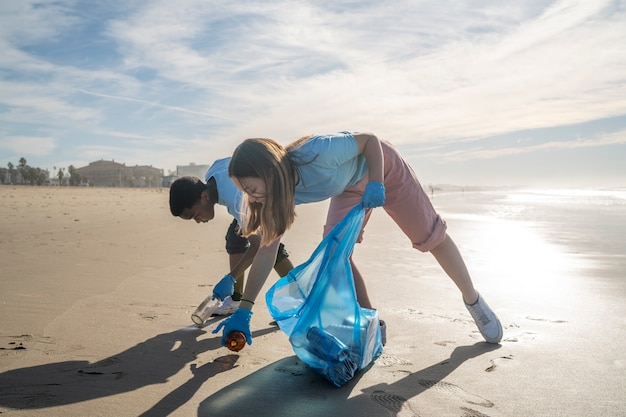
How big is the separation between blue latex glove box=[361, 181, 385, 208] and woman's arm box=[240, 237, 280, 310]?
46 centimetres

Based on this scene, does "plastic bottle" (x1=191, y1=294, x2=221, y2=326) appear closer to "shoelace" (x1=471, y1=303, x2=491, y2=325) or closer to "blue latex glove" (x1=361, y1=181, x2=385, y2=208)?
"blue latex glove" (x1=361, y1=181, x2=385, y2=208)

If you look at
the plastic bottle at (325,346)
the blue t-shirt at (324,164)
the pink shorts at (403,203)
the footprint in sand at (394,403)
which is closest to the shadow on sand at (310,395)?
the footprint in sand at (394,403)

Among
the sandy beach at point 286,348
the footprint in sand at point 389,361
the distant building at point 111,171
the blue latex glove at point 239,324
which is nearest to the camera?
the sandy beach at point 286,348

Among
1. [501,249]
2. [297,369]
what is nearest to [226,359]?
[297,369]

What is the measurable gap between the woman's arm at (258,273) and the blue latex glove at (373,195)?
17.9 inches

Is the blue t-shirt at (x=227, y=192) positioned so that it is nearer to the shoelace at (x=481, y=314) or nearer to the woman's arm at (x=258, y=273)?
the woman's arm at (x=258, y=273)

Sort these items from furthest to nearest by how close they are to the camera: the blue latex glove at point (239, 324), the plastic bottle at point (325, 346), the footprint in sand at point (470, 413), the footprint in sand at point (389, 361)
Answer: the footprint in sand at point (389, 361)
the blue latex glove at point (239, 324)
the plastic bottle at point (325, 346)
the footprint in sand at point (470, 413)

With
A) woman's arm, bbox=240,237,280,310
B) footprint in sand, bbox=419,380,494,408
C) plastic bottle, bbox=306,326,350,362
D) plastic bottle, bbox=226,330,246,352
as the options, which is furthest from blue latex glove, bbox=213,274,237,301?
footprint in sand, bbox=419,380,494,408

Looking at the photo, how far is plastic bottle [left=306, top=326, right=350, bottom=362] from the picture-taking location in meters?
2.07

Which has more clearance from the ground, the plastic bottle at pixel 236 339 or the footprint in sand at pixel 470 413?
the plastic bottle at pixel 236 339

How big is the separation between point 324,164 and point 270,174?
0.98 ft

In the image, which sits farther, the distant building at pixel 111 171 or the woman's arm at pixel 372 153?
the distant building at pixel 111 171

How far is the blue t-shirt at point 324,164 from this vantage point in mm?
2250

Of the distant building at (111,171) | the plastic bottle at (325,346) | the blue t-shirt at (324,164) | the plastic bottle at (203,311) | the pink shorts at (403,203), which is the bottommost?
the plastic bottle at (203,311)
